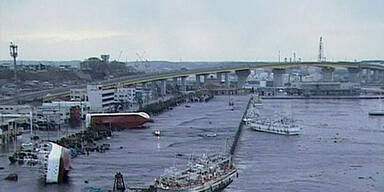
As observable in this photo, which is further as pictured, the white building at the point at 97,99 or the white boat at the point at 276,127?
the white building at the point at 97,99

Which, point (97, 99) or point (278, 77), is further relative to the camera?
point (278, 77)

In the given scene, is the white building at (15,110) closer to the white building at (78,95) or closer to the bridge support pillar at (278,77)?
the white building at (78,95)

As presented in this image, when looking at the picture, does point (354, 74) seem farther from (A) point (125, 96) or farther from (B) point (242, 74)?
(A) point (125, 96)

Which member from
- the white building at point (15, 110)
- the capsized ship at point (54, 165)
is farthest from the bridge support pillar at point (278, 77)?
the capsized ship at point (54, 165)

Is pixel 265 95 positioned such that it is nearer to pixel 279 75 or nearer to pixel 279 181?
pixel 279 75

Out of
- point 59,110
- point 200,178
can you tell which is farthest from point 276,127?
point 200,178

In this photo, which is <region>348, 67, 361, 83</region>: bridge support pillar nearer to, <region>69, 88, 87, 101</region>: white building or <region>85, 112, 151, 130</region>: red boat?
<region>69, 88, 87, 101</region>: white building

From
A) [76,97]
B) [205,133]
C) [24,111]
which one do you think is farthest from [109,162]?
[76,97]

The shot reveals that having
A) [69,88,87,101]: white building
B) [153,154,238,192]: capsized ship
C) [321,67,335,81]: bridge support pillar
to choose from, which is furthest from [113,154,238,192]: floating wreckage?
[321,67,335,81]: bridge support pillar
